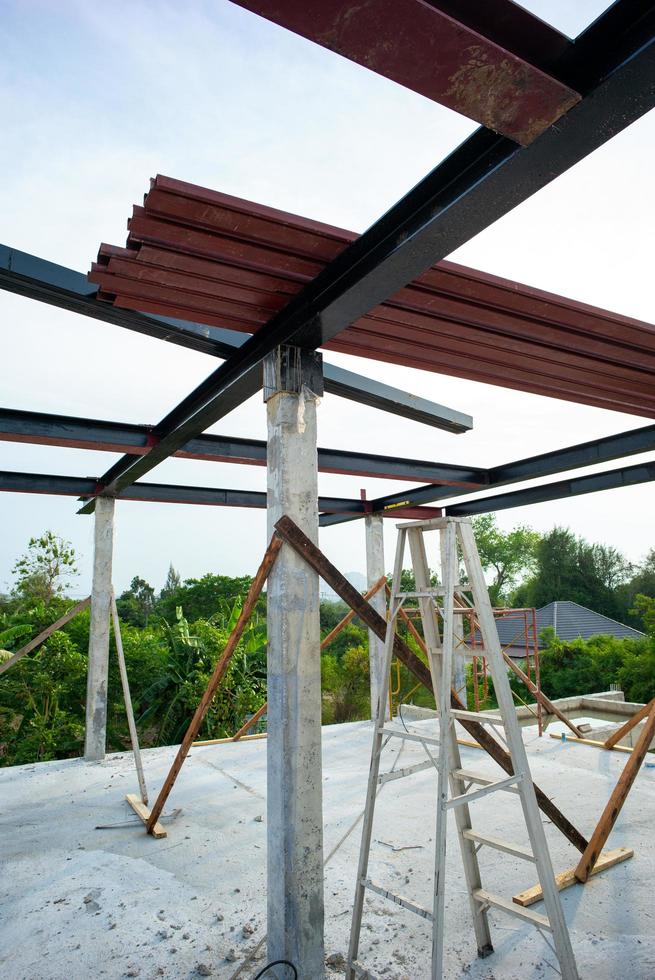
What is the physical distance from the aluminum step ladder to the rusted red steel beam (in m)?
2.16

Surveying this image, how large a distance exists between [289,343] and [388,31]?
222cm

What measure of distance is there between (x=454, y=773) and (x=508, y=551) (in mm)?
47539

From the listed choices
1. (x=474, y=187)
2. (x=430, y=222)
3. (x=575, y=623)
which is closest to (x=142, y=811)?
(x=430, y=222)

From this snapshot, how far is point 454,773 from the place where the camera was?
12.3 ft

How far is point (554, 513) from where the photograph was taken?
45.8 metres

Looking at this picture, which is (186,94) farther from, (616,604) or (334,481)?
(616,604)

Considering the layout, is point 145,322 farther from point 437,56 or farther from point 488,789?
point 488,789

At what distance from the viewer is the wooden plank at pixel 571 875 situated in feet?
14.7

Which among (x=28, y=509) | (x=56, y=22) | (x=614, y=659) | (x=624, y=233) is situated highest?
(x=28, y=509)

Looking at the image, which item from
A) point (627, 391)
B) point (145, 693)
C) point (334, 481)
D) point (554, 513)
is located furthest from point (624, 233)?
point (554, 513)

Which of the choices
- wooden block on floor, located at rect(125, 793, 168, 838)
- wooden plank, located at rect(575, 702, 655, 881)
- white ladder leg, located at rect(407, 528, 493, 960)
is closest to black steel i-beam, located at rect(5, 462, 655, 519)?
wooden plank, located at rect(575, 702, 655, 881)

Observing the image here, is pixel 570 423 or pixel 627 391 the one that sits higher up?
pixel 570 423

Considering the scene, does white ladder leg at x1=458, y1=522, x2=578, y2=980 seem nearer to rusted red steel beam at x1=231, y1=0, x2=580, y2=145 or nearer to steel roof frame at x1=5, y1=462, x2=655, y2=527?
rusted red steel beam at x1=231, y1=0, x2=580, y2=145

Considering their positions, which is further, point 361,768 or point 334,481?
point 334,481
